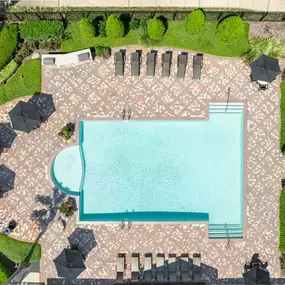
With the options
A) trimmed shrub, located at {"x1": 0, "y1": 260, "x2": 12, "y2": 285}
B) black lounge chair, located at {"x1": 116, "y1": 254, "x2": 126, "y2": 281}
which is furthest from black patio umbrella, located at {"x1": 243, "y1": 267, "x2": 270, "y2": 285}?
trimmed shrub, located at {"x1": 0, "y1": 260, "x2": 12, "y2": 285}

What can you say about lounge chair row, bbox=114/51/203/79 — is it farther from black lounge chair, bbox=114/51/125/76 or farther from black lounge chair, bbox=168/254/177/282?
black lounge chair, bbox=168/254/177/282

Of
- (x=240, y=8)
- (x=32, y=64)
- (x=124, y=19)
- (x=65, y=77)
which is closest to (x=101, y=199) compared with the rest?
(x=65, y=77)

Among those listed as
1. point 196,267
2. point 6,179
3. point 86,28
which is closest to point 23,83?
point 86,28

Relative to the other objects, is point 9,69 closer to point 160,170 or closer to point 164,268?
point 160,170

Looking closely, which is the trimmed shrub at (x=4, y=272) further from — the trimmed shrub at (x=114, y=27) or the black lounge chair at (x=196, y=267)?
the trimmed shrub at (x=114, y=27)

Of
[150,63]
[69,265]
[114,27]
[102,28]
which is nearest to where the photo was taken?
[114,27]

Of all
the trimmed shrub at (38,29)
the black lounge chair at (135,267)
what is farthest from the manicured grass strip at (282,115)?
the trimmed shrub at (38,29)
